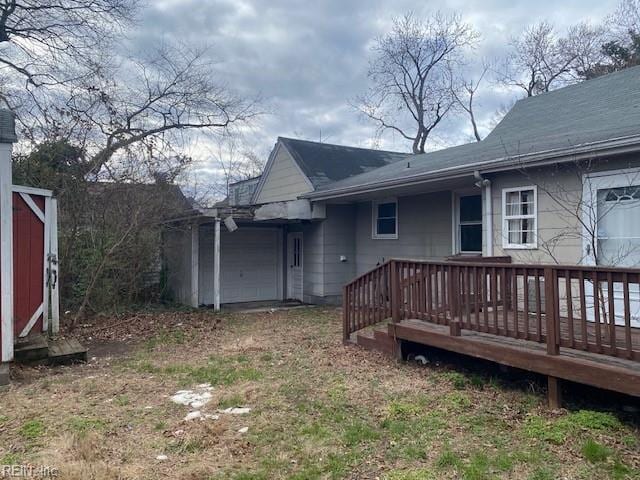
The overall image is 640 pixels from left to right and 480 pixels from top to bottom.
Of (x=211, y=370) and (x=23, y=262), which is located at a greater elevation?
(x=23, y=262)

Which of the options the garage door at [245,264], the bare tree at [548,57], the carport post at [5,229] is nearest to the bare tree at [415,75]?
the bare tree at [548,57]

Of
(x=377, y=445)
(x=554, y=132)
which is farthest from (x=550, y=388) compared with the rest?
(x=554, y=132)

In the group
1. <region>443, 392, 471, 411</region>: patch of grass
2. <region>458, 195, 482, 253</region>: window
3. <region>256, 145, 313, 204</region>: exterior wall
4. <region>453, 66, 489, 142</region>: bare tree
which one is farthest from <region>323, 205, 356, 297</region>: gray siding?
<region>453, 66, 489, 142</region>: bare tree

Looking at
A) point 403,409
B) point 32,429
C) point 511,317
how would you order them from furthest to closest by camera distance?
point 511,317 → point 403,409 → point 32,429

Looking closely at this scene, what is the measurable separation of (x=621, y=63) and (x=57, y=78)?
19592 millimetres

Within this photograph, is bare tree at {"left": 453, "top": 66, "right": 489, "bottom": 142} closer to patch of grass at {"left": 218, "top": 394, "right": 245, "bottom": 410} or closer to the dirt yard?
the dirt yard

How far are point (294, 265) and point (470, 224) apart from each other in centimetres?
580

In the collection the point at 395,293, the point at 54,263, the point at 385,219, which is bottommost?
the point at 395,293

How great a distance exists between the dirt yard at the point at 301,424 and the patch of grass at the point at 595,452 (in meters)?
0.01

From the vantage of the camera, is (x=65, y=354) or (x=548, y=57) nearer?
(x=65, y=354)

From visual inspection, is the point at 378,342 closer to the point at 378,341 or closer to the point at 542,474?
the point at 378,341

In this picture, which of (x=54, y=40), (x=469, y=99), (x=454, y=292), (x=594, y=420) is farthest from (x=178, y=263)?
(x=469, y=99)

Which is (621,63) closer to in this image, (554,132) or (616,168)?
(554,132)

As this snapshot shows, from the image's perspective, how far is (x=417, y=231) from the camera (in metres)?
10.3
